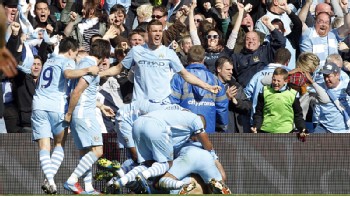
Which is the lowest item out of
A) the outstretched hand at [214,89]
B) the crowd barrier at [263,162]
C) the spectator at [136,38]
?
the crowd barrier at [263,162]

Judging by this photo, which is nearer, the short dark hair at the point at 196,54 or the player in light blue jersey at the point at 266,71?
the short dark hair at the point at 196,54

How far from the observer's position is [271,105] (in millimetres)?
14438

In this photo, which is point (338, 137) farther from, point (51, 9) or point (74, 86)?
point (51, 9)

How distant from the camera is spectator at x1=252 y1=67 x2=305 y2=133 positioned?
1438cm

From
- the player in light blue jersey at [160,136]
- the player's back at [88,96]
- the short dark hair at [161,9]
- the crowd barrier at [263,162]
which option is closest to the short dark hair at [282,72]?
the crowd barrier at [263,162]

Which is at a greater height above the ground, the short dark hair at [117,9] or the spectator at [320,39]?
the short dark hair at [117,9]

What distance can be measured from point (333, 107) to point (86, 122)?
3.43 metres

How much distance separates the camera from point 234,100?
14906mm

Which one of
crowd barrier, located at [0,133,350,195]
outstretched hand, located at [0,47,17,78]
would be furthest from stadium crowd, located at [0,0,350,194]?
outstretched hand, located at [0,47,17,78]

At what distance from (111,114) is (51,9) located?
369 cm

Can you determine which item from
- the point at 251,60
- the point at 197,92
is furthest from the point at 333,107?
the point at 197,92

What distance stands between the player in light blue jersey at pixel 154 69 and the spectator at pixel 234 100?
4.27ft

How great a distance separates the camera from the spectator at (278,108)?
14383 millimetres

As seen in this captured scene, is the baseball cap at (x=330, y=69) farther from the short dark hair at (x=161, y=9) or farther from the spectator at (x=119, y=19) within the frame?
the spectator at (x=119, y=19)
